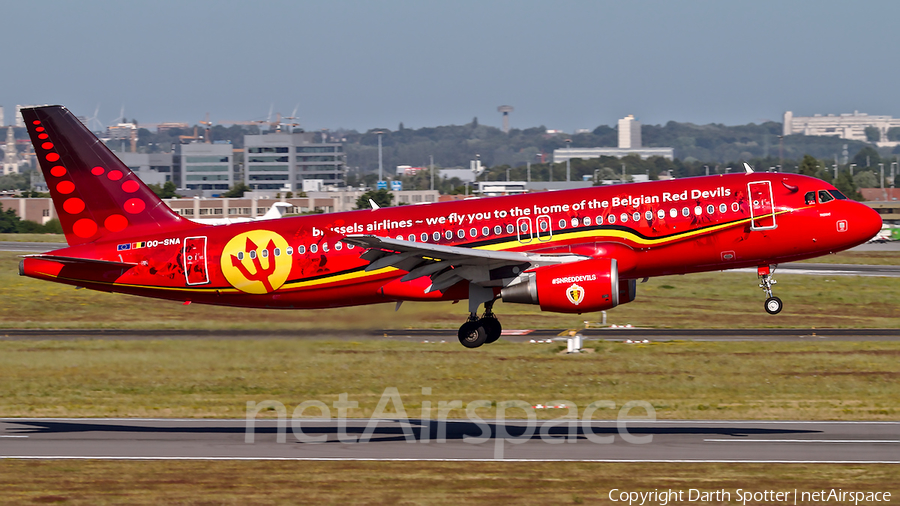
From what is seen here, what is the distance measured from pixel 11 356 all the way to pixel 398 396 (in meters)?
22.1

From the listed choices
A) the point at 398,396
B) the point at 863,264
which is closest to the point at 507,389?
the point at 398,396

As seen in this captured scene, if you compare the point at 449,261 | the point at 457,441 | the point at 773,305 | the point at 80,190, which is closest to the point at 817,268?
the point at 773,305

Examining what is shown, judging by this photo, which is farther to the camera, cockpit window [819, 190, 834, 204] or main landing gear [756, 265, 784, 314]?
A: main landing gear [756, 265, 784, 314]

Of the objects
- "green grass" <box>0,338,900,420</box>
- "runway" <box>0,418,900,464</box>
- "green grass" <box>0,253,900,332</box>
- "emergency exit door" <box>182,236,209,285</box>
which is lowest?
"runway" <box>0,418,900,464</box>

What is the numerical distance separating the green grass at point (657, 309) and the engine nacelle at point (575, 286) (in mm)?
22722

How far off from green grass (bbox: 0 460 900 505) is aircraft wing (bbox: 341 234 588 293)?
20.0 feet

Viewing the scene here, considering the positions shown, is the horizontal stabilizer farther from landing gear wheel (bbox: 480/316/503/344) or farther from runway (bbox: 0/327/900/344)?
runway (bbox: 0/327/900/344)

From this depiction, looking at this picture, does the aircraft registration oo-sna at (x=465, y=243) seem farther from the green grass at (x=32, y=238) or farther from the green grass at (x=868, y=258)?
the green grass at (x=32, y=238)

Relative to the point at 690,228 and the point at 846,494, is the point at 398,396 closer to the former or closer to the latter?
the point at 690,228

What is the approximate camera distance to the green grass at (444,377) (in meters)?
41.9

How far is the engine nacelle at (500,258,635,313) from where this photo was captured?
30.9 meters

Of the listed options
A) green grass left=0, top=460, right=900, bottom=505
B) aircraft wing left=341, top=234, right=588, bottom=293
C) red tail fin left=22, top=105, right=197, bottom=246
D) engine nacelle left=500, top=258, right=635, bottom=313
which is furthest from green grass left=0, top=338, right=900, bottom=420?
engine nacelle left=500, top=258, right=635, bottom=313

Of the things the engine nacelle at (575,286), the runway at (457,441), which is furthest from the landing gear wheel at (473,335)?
the runway at (457,441)

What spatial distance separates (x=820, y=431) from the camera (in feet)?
124
